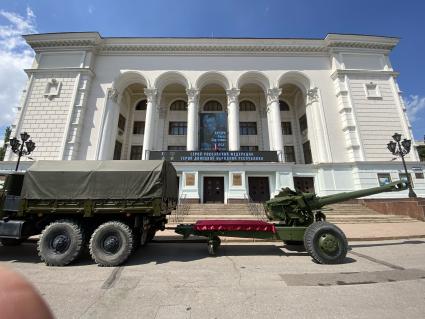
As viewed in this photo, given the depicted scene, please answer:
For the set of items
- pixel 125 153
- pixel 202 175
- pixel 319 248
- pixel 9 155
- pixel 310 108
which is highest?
pixel 310 108

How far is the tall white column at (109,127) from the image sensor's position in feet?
68.4

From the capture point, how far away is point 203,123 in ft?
76.5

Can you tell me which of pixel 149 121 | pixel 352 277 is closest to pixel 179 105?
pixel 149 121

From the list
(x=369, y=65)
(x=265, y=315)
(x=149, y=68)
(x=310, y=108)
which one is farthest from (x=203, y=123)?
(x=265, y=315)

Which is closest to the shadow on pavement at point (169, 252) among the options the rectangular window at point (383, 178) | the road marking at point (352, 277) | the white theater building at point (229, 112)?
the road marking at point (352, 277)

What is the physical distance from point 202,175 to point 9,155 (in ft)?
59.8

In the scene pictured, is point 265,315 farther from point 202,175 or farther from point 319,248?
point 202,175

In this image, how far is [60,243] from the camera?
5.71m

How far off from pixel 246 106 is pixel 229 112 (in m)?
5.92

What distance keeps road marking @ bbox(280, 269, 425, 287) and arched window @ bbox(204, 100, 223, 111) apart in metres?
24.0

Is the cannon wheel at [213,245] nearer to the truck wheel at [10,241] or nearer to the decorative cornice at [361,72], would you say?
the truck wheel at [10,241]

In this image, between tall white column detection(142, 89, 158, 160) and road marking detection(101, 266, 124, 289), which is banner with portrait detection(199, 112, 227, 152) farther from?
road marking detection(101, 266, 124, 289)

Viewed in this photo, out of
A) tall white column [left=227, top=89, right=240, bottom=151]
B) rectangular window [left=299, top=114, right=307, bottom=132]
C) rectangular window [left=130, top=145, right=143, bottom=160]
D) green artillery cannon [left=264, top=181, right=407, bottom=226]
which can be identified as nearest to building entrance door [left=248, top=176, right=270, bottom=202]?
tall white column [left=227, top=89, right=240, bottom=151]

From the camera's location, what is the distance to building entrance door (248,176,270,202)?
20.1 metres
